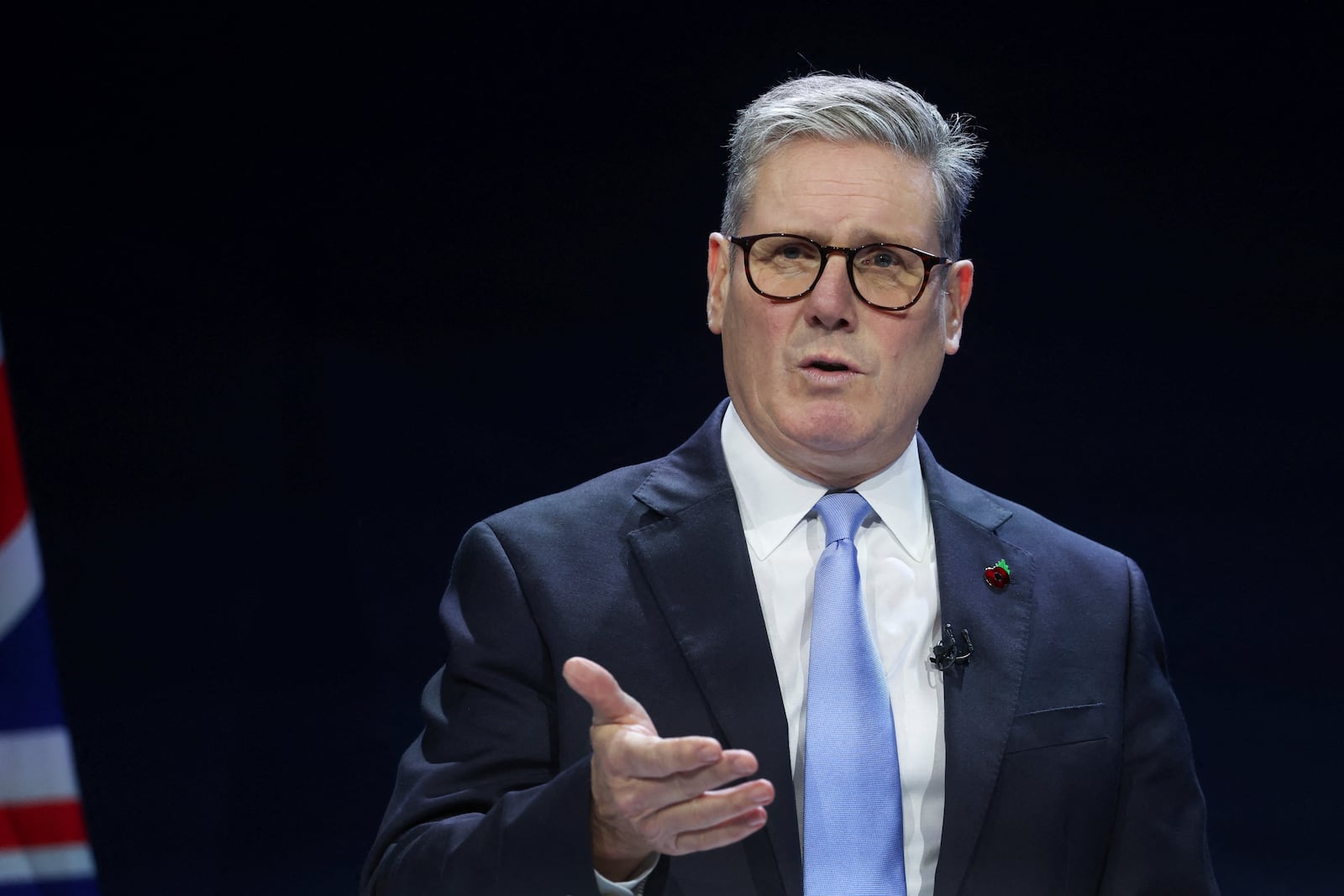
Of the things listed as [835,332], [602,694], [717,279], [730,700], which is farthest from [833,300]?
[602,694]

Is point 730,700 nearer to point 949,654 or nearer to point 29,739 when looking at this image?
point 949,654

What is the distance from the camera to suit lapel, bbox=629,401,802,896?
157cm

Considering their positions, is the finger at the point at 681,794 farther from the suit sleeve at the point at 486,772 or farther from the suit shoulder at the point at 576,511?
the suit shoulder at the point at 576,511

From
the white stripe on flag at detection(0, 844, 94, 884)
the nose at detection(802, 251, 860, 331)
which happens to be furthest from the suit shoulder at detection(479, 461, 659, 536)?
the white stripe on flag at detection(0, 844, 94, 884)

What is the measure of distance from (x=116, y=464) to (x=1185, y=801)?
1.85 metres

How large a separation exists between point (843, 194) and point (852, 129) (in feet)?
0.32

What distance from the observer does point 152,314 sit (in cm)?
238

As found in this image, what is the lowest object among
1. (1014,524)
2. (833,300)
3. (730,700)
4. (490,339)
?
(730,700)

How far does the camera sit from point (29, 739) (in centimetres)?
217

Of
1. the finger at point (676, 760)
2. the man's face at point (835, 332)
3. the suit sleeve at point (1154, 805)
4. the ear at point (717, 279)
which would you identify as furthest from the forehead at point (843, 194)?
the finger at point (676, 760)

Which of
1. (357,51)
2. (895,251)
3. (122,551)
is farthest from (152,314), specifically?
(895,251)

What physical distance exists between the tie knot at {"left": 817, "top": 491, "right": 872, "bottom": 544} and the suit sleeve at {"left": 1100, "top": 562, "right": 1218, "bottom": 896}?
0.43 m

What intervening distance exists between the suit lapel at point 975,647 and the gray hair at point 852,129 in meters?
0.37

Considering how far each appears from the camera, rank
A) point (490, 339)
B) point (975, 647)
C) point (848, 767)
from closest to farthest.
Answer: point (848, 767) → point (975, 647) → point (490, 339)
